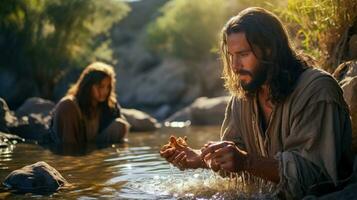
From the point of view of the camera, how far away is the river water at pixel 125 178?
5.31 meters

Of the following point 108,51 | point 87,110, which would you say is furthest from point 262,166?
point 108,51

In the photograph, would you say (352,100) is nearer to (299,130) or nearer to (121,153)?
(299,130)

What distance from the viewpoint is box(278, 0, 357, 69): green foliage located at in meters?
6.69

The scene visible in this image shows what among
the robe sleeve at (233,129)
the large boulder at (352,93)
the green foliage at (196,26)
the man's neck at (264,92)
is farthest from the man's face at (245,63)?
the green foliage at (196,26)

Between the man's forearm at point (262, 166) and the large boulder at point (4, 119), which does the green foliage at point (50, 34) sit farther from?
the man's forearm at point (262, 166)

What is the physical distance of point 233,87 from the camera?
16.8 ft

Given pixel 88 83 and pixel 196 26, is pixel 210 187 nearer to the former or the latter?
pixel 88 83

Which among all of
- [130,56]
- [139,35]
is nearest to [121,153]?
[130,56]

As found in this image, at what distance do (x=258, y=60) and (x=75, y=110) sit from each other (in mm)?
5787

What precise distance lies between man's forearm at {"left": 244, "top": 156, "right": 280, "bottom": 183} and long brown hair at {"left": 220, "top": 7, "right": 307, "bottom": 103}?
51 centimetres

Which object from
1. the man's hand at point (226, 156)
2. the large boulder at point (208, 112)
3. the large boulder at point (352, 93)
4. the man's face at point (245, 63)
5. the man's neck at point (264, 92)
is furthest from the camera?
the large boulder at point (208, 112)

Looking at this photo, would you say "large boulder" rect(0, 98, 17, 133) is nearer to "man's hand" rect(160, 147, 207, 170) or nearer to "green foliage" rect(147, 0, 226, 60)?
"man's hand" rect(160, 147, 207, 170)

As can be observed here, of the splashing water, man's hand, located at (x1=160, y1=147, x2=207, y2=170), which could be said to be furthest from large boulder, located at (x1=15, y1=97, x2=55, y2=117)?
man's hand, located at (x1=160, y1=147, x2=207, y2=170)

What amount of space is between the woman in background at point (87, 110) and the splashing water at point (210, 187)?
394 cm
